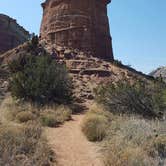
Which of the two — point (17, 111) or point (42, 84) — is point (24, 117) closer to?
point (17, 111)

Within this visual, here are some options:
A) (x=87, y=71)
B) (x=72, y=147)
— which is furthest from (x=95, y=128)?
(x=87, y=71)

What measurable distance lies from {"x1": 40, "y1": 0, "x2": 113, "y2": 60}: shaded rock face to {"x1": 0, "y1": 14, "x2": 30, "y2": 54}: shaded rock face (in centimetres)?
2257

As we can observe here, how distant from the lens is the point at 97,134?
12.0 m

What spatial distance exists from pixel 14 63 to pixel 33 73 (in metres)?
5.88

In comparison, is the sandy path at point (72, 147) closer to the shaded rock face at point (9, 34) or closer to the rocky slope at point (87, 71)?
the rocky slope at point (87, 71)

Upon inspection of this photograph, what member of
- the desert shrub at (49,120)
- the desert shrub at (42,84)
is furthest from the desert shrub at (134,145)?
the desert shrub at (42,84)

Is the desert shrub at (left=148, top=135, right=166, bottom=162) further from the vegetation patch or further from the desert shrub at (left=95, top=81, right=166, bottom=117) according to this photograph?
the desert shrub at (left=95, top=81, right=166, bottom=117)

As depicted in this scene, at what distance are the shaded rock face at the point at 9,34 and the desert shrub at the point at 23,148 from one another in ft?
149

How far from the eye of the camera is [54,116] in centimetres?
1547

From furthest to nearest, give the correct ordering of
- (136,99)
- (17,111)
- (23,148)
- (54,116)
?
(136,99) < (17,111) < (54,116) < (23,148)

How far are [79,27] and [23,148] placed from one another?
2392cm

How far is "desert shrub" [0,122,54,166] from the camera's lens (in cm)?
797

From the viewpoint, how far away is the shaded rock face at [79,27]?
31.8m

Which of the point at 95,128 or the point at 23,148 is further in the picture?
the point at 95,128
